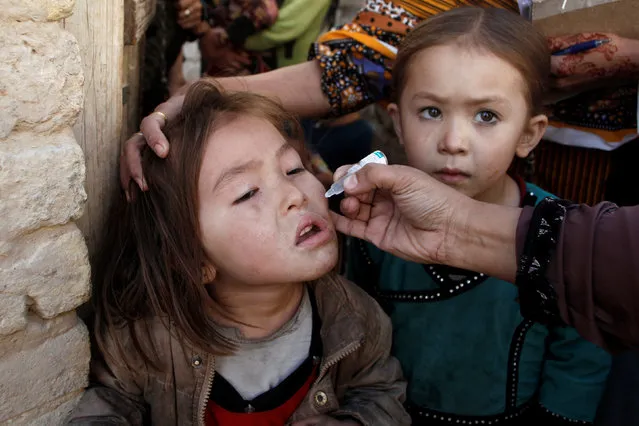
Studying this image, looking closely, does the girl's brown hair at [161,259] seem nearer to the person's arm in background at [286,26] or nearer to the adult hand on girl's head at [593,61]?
the adult hand on girl's head at [593,61]

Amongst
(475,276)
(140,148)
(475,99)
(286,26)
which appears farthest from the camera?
(286,26)

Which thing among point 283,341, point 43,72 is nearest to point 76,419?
point 283,341

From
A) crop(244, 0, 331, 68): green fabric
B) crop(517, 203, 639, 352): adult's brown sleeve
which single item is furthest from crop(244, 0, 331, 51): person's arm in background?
crop(517, 203, 639, 352): adult's brown sleeve

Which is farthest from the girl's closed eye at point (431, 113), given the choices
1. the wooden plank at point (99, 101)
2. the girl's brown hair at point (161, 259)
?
the wooden plank at point (99, 101)

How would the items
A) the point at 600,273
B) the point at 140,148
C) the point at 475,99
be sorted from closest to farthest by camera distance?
the point at 600,273, the point at 140,148, the point at 475,99

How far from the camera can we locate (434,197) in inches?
66.7

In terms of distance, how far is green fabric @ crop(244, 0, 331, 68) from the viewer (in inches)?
132

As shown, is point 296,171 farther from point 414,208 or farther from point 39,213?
point 39,213

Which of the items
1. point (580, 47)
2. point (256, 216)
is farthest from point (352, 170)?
point (580, 47)

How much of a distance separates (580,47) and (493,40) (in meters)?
0.44

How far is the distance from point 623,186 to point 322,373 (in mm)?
1368

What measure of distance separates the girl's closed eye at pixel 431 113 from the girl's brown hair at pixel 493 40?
0.47ft

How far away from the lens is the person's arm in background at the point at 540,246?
1.40 m

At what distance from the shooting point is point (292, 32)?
3400 millimetres
